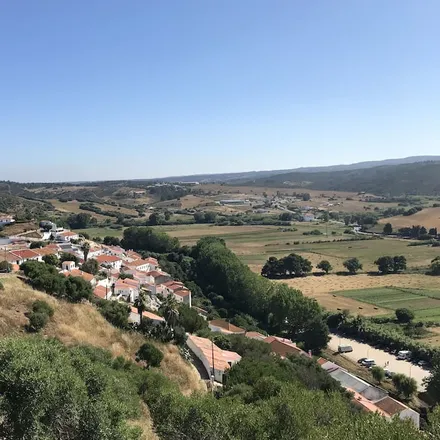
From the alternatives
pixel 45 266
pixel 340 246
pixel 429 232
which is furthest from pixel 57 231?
pixel 429 232

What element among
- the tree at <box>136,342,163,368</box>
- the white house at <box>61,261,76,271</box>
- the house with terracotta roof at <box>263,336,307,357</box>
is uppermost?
the white house at <box>61,261,76,271</box>

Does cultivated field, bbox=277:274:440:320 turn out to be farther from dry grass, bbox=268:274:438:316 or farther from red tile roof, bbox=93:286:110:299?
red tile roof, bbox=93:286:110:299

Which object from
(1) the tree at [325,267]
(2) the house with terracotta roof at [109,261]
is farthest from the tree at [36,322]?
(1) the tree at [325,267]

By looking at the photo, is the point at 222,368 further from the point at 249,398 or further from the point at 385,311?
the point at 385,311

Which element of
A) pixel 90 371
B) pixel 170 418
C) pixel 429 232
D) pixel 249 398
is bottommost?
pixel 429 232

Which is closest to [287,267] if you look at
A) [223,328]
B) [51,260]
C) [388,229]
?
[223,328]

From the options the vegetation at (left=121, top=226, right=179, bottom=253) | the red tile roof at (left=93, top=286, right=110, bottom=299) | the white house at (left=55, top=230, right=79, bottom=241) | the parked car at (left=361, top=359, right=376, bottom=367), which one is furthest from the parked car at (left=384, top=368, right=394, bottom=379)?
the vegetation at (left=121, top=226, right=179, bottom=253)
